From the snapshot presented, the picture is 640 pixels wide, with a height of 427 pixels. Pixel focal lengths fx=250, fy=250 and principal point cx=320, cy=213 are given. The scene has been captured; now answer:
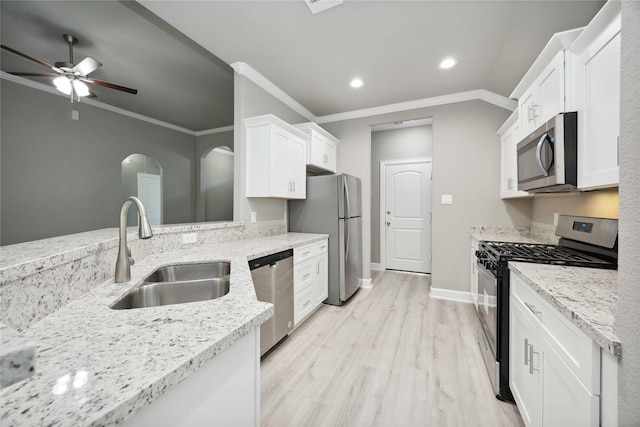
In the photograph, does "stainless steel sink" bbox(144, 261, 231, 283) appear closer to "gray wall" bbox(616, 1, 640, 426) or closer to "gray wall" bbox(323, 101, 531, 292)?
"gray wall" bbox(616, 1, 640, 426)

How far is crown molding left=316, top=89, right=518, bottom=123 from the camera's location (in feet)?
9.93

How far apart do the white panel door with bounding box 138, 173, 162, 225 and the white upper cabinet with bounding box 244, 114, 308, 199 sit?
128 inches

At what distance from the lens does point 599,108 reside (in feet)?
3.91

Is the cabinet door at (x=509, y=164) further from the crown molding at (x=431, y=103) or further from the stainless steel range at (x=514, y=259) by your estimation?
the stainless steel range at (x=514, y=259)

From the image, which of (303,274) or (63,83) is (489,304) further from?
(63,83)

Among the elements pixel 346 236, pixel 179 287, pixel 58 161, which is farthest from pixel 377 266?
pixel 58 161

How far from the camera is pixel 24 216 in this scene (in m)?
3.11

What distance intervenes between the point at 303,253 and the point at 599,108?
2.22 meters

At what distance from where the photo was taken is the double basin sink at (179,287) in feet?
3.67

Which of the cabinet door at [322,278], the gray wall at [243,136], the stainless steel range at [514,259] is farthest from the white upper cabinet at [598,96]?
the gray wall at [243,136]

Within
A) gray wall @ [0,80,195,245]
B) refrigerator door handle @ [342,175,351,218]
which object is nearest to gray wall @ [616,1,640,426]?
refrigerator door handle @ [342,175,351,218]

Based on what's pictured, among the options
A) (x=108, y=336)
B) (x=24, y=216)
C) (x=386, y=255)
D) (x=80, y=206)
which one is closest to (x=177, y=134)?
(x=80, y=206)

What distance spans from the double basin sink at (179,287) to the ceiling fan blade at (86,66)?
2.26 metres

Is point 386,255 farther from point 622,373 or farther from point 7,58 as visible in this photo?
point 7,58
